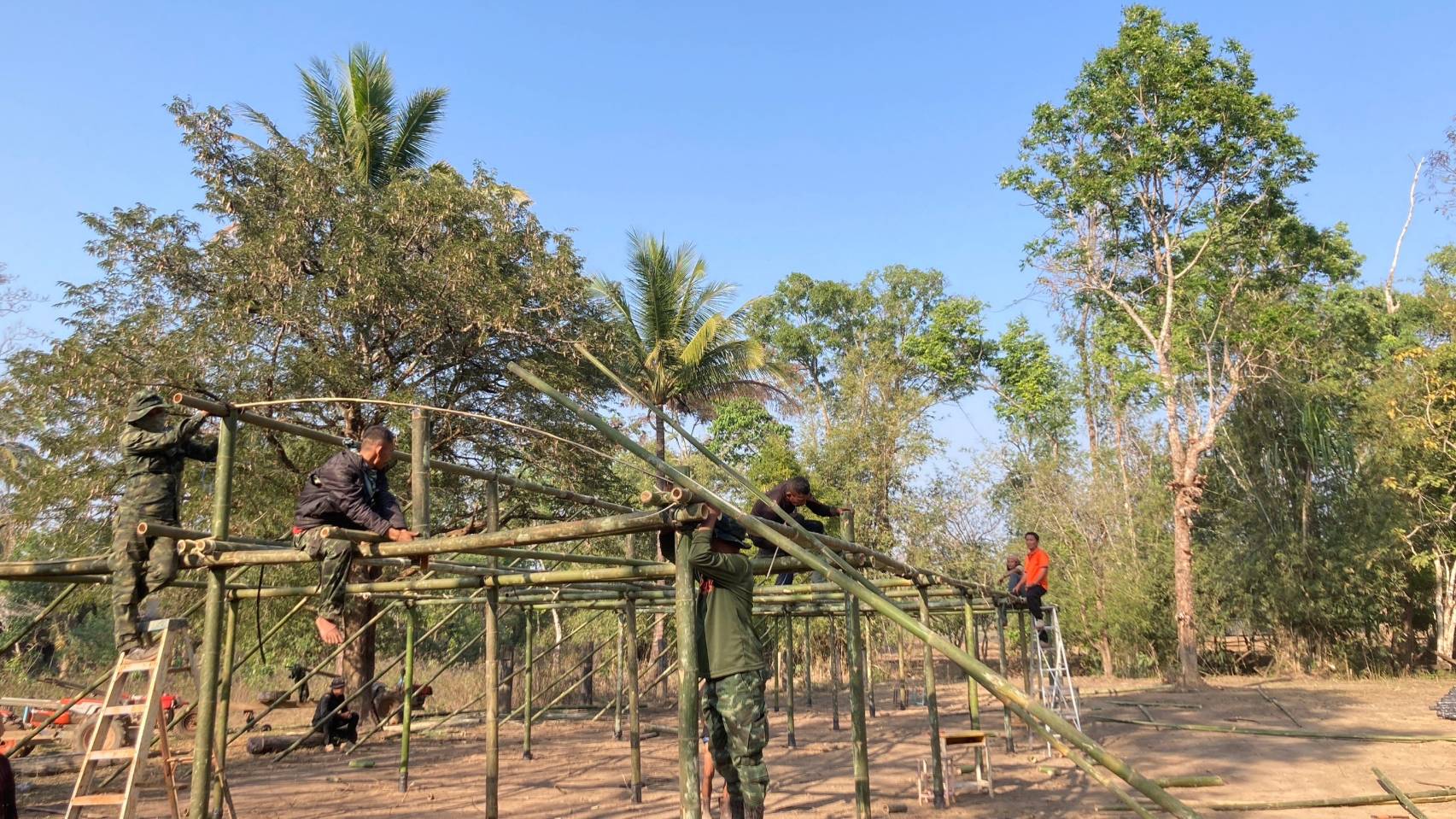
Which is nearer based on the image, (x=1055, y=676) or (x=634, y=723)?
(x=634, y=723)

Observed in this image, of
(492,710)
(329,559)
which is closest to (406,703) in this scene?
(492,710)

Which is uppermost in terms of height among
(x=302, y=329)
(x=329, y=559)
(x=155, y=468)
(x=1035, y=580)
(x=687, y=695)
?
(x=302, y=329)

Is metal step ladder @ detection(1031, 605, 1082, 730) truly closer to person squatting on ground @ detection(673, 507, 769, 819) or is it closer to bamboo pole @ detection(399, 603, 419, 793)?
person squatting on ground @ detection(673, 507, 769, 819)

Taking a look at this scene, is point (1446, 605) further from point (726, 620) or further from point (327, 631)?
point (327, 631)

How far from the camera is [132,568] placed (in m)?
5.65

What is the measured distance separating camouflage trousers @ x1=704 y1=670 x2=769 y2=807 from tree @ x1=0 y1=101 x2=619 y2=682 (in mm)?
8447

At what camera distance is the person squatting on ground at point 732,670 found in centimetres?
531

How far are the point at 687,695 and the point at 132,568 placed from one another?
3681 millimetres

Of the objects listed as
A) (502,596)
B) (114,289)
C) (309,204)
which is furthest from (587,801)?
(114,289)

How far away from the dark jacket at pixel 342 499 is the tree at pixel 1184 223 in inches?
704

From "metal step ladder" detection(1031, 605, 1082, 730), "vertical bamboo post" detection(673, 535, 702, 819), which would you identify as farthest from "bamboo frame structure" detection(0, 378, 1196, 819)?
"metal step ladder" detection(1031, 605, 1082, 730)

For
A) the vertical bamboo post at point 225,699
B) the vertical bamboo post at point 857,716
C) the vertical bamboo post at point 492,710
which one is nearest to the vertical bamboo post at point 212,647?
the vertical bamboo post at point 225,699

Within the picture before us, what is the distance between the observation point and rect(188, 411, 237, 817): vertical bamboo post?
5422 mm

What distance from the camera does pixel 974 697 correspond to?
31.5ft
